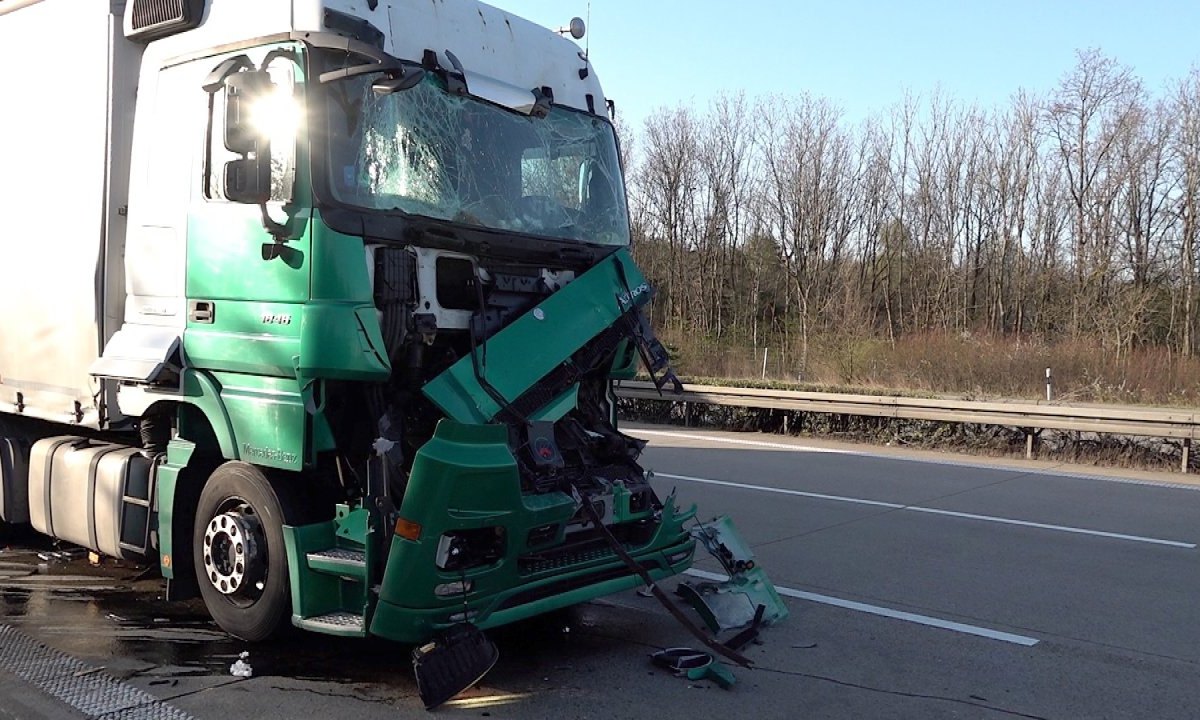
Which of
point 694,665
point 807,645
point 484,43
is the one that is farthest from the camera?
point 484,43

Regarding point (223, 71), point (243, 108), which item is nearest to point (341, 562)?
point (243, 108)

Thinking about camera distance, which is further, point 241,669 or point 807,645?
point 807,645

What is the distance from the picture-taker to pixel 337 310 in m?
4.73

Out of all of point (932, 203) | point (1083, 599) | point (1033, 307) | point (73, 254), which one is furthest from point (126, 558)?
point (932, 203)

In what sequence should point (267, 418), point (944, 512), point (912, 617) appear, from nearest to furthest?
1. point (267, 418)
2. point (912, 617)
3. point (944, 512)

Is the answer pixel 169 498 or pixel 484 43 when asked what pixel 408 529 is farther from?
pixel 484 43

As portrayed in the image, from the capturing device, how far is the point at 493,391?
5.05m

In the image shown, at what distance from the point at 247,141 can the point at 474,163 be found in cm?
124

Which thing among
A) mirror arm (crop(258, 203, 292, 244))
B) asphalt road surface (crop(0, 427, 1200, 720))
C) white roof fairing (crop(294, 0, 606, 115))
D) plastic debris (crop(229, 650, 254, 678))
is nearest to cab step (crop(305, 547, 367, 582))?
asphalt road surface (crop(0, 427, 1200, 720))

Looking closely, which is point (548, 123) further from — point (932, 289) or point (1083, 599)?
point (932, 289)

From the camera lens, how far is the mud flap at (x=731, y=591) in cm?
584

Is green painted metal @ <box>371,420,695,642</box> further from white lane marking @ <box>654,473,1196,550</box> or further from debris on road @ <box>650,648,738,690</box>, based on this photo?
white lane marking @ <box>654,473,1196,550</box>

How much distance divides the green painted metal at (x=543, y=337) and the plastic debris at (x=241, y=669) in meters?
1.73

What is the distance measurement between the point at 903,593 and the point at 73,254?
5900 mm
